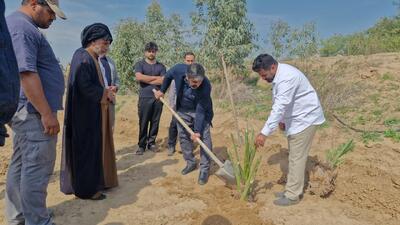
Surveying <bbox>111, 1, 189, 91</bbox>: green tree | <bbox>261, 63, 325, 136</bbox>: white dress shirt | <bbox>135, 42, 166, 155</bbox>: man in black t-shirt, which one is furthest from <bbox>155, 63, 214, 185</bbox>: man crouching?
<bbox>111, 1, 189, 91</bbox>: green tree

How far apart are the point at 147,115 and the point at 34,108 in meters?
2.75

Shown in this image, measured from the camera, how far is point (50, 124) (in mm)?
2582

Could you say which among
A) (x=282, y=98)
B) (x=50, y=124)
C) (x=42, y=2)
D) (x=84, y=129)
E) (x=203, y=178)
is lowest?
(x=203, y=178)

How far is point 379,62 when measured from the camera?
982 centimetres

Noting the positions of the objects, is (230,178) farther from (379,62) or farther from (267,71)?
(379,62)

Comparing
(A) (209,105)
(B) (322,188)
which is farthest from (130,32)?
(B) (322,188)

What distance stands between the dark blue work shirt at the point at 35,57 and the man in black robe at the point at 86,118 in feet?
1.90

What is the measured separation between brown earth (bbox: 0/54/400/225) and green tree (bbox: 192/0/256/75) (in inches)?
314

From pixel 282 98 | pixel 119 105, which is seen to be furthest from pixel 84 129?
pixel 119 105

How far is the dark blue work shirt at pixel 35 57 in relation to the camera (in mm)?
2379

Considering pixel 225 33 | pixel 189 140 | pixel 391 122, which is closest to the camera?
pixel 189 140

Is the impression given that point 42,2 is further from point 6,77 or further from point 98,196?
point 98,196

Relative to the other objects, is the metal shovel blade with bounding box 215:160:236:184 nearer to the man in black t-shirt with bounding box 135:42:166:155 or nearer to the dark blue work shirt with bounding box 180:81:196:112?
the dark blue work shirt with bounding box 180:81:196:112

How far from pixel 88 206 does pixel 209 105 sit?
5.57 ft
